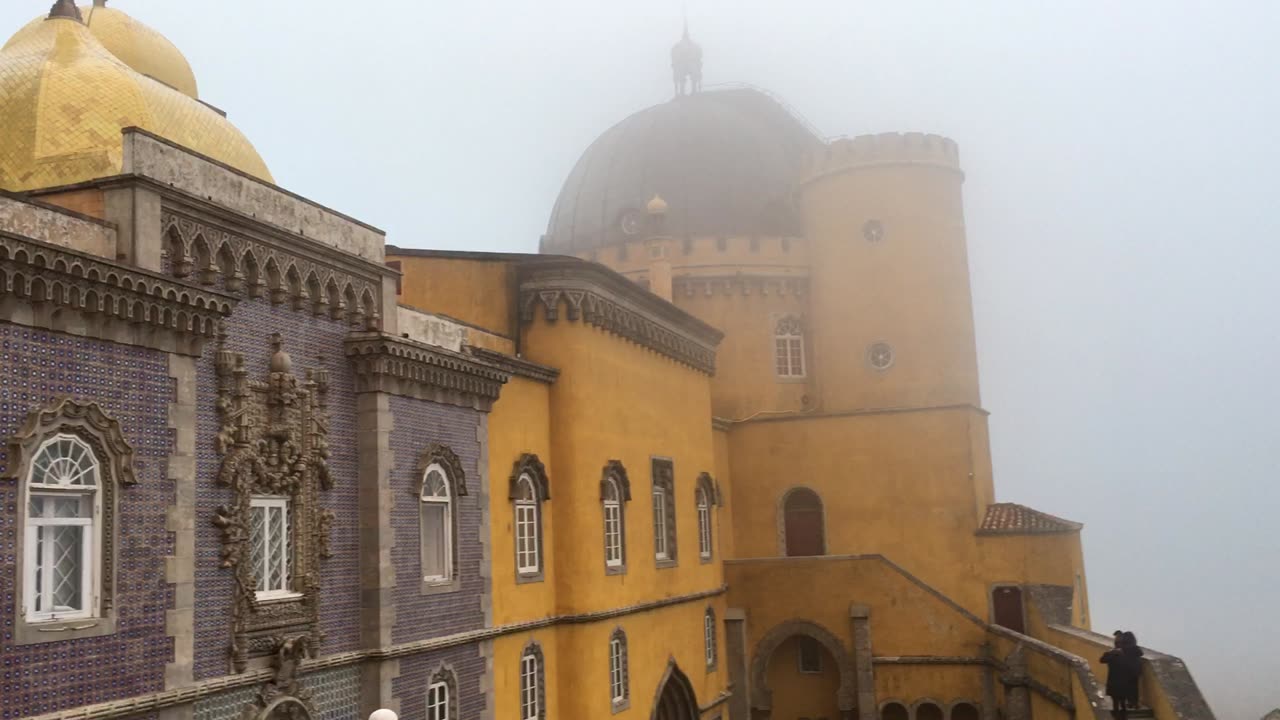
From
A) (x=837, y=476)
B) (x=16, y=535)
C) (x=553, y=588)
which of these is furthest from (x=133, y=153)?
(x=837, y=476)

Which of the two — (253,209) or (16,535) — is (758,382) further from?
(16,535)

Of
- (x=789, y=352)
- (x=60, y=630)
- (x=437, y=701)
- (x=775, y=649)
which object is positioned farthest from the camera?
(x=789, y=352)

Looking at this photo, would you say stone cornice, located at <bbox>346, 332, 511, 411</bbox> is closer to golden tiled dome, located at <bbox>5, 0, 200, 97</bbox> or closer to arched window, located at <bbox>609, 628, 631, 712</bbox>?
golden tiled dome, located at <bbox>5, 0, 200, 97</bbox>

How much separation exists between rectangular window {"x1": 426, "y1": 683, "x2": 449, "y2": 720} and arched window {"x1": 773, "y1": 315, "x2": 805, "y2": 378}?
18451mm

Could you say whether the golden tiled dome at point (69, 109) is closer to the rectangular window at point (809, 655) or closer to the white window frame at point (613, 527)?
the white window frame at point (613, 527)

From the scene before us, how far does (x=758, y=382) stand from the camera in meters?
33.6

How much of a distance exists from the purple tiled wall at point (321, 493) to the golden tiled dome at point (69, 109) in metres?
2.25

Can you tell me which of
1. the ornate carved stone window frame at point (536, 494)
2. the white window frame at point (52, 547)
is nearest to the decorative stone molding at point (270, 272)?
the white window frame at point (52, 547)

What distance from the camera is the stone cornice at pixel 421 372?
15.5 metres

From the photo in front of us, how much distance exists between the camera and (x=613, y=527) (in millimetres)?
22375

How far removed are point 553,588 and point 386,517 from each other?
5479 millimetres

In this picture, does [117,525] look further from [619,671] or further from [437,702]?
[619,671]

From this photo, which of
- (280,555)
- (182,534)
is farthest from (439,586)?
(182,534)

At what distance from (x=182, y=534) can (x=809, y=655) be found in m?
20.6
